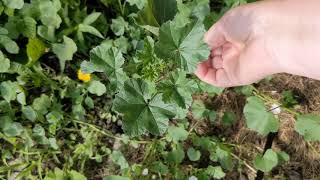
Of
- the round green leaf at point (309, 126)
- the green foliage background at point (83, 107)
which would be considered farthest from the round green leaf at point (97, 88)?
the round green leaf at point (309, 126)

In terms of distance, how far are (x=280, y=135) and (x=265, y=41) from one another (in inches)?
32.2

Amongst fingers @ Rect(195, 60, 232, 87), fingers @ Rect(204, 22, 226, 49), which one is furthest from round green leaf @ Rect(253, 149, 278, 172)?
fingers @ Rect(204, 22, 226, 49)

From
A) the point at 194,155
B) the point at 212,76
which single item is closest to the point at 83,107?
the point at 194,155

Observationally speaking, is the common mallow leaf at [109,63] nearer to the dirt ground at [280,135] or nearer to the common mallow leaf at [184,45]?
the common mallow leaf at [184,45]

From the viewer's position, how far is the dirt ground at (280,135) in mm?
2217

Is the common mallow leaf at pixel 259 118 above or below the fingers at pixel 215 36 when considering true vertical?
below

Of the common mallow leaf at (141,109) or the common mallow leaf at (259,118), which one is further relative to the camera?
the common mallow leaf at (259,118)

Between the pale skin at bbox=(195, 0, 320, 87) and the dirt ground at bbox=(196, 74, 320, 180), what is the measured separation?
474 millimetres

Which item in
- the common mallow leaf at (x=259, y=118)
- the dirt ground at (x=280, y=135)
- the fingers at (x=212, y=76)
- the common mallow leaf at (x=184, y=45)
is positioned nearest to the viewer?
the common mallow leaf at (x=184, y=45)

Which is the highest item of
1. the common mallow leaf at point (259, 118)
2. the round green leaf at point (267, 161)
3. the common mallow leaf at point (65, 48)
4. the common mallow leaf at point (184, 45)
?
the common mallow leaf at point (184, 45)

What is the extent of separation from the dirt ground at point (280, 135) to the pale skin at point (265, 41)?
0.47 meters

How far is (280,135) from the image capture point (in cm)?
225

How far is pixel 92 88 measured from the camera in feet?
6.63

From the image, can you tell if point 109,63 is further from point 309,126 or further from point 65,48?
point 309,126
